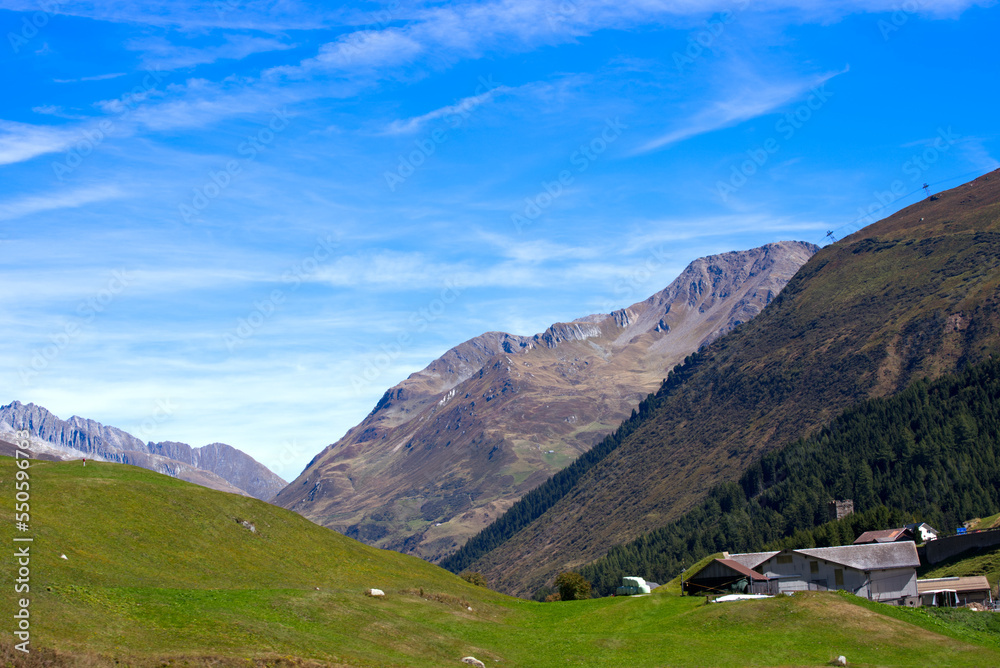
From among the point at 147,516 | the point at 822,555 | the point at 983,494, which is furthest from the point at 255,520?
the point at 983,494

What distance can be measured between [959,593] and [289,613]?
7487 cm

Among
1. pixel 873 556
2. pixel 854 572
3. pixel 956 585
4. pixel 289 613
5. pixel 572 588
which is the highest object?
pixel 289 613

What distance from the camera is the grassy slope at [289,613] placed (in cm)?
4194

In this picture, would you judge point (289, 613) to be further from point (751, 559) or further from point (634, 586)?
point (751, 559)

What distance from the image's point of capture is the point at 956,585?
88.5 metres

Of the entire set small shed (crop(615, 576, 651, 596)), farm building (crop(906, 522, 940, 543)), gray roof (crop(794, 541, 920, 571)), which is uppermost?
gray roof (crop(794, 541, 920, 571))

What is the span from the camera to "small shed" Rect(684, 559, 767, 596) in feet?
297

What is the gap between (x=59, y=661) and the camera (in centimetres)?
3453

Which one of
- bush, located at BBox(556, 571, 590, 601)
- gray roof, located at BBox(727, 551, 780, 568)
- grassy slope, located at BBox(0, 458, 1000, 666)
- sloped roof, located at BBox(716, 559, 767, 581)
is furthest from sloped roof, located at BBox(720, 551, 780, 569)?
grassy slope, located at BBox(0, 458, 1000, 666)

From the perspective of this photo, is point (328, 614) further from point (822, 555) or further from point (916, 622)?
point (822, 555)

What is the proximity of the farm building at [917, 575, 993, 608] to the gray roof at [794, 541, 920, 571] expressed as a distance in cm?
403

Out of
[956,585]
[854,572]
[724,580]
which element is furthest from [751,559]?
[956,585]

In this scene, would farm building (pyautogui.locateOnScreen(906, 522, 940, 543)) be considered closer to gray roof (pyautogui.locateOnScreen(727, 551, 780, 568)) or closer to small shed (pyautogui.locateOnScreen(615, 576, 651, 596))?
gray roof (pyautogui.locateOnScreen(727, 551, 780, 568))

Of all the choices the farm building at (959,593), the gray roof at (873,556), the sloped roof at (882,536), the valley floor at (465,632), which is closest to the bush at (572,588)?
the gray roof at (873,556)
